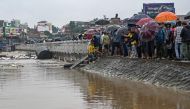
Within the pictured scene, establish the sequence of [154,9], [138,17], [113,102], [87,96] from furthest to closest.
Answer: [154,9] → [138,17] → [87,96] → [113,102]

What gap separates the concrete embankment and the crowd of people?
504mm

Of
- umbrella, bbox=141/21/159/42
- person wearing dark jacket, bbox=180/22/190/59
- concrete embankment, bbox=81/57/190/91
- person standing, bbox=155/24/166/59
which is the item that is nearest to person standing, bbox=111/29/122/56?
concrete embankment, bbox=81/57/190/91

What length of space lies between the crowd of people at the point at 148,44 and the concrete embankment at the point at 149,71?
0.50 metres

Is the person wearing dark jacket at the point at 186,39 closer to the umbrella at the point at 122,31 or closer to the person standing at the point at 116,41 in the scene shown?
the umbrella at the point at 122,31

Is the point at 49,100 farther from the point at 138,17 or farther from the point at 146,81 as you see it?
the point at 138,17

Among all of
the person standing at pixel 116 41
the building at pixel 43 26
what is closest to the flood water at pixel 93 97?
the person standing at pixel 116 41

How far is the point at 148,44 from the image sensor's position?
66.1 feet

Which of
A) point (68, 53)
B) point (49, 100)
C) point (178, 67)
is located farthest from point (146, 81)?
point (68, 53)

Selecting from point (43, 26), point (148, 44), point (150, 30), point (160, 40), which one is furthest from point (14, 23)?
point (160, 40)

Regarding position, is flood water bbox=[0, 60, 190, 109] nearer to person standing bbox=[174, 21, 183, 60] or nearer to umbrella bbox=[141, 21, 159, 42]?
person standing bbox=[174, 21, 183, 60]

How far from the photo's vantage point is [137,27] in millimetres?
22109

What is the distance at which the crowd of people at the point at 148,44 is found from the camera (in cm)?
1675

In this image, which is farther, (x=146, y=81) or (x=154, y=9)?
(x=154, y=9)

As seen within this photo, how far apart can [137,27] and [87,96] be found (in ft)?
29.3
